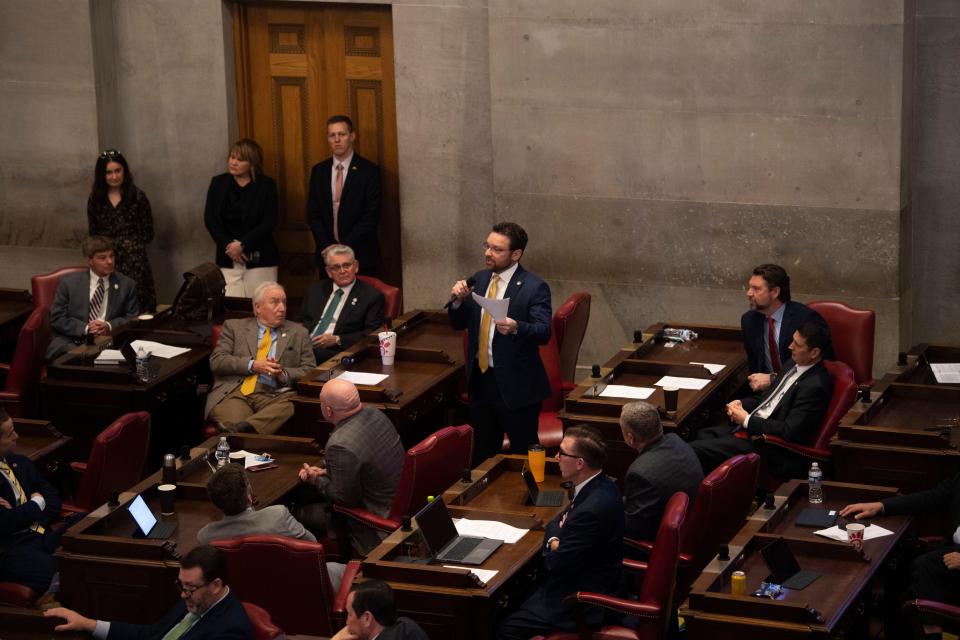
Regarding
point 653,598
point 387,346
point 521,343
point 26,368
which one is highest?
point 521,343

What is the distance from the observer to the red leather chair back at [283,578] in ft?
22.2

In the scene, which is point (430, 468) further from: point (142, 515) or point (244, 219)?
point (244, 219)

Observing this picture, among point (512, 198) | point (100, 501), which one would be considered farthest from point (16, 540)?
point (512, 198)

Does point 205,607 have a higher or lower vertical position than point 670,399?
lower

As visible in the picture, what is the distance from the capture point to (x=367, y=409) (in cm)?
781

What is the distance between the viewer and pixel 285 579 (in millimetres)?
6840

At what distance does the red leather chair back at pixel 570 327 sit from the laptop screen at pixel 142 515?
127 inches

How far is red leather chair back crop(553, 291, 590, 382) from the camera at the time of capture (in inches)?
384

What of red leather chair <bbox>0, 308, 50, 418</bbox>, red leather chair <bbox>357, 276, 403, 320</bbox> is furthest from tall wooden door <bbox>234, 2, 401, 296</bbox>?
red leather chair <bbox>0, 308, 50, 418</bbox>

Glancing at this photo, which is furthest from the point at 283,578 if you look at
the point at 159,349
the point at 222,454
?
the point at 159,349

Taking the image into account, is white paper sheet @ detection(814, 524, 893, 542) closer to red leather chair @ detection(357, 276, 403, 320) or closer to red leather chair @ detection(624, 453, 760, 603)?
red leather chair @ detection(624, 453, 760, 603)

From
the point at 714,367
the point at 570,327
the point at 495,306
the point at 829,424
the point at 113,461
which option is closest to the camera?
the point at 113,461

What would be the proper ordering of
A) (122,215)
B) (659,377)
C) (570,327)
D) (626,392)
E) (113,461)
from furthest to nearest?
(122,215)
(570,327)
(659,377)
(626,392)
(113,461)

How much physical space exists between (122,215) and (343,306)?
7.66ft
